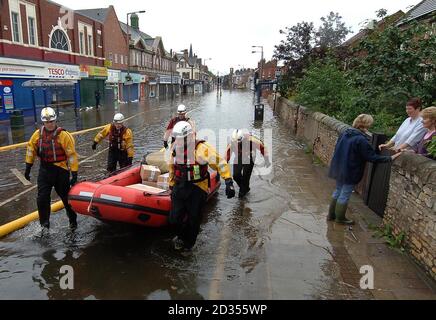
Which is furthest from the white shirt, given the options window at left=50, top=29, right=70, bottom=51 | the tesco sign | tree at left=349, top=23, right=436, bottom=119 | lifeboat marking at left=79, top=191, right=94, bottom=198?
window at left=50, top=29, right=70, bottom=51

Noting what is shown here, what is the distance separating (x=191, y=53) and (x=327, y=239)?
127 metres

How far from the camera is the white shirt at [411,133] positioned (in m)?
5.15

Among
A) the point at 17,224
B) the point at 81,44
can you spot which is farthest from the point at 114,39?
the point at 17,224

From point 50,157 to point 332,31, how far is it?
30801mm

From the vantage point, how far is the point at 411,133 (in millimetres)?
5348

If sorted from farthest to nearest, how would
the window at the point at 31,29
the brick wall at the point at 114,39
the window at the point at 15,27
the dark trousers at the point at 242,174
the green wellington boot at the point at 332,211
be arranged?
1. the brick wall at the point at 114,39
2. the window at the point at 31,29
3. the window at the point at 15,27
4. the dark trousers at the point at 242,174
5. the green wellington boot at the point at 332,211

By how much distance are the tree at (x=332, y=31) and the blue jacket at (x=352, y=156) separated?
72.1 feet

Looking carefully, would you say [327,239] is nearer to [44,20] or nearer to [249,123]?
[249,123]

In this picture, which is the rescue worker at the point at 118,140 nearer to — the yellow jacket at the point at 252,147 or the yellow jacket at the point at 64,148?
the yellow jacket at the point at 64,148

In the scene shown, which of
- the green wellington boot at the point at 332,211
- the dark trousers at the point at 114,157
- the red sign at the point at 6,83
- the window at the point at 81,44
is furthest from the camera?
the window at the point at 81,44

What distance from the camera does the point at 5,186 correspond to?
7617 mm

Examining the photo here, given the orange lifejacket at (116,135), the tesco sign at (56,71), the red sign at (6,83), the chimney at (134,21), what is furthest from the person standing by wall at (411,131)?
the chimney at (134,21)

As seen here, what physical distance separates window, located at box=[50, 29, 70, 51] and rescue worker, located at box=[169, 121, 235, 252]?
25.4m
